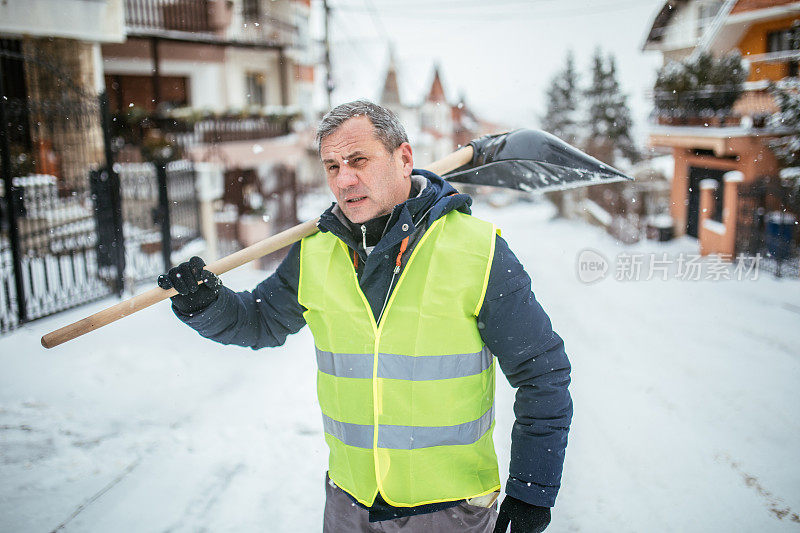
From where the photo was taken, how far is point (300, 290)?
1.83 meters

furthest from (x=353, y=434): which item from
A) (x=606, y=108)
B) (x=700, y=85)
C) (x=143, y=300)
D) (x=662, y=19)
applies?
(x=606, y=108)

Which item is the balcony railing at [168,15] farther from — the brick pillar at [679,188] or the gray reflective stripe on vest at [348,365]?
the gray reflective stripe on vest at [348,365]

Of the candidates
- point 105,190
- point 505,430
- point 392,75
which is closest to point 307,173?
point 392,75

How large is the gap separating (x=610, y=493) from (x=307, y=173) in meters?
24.8

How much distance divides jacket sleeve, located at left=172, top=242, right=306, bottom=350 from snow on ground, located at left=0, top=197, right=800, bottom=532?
1.43m

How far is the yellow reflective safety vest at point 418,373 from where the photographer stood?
5.13 ft

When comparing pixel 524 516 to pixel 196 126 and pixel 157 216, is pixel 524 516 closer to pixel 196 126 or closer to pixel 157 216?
pixel 157 216

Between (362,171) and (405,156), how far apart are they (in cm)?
18

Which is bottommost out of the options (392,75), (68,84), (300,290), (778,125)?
(300,290)

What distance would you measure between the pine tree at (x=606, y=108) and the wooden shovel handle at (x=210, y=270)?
59.5 feet

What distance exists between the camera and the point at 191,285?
70.2 inches

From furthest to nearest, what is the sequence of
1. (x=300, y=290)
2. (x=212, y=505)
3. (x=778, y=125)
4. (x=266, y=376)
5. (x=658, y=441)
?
1. (x=778, y=125)
2. (x=266, y=376)
3. (x=658, y=441)
4. (x=212, y=505)
5. (x=300, y=290)

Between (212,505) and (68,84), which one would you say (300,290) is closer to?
(212,505)

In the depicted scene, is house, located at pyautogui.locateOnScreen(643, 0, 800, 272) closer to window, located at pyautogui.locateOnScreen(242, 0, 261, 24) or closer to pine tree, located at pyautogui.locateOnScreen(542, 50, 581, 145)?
pine tree, located at pyautogui.locateOnScreen(542, 50, 581, 145)
